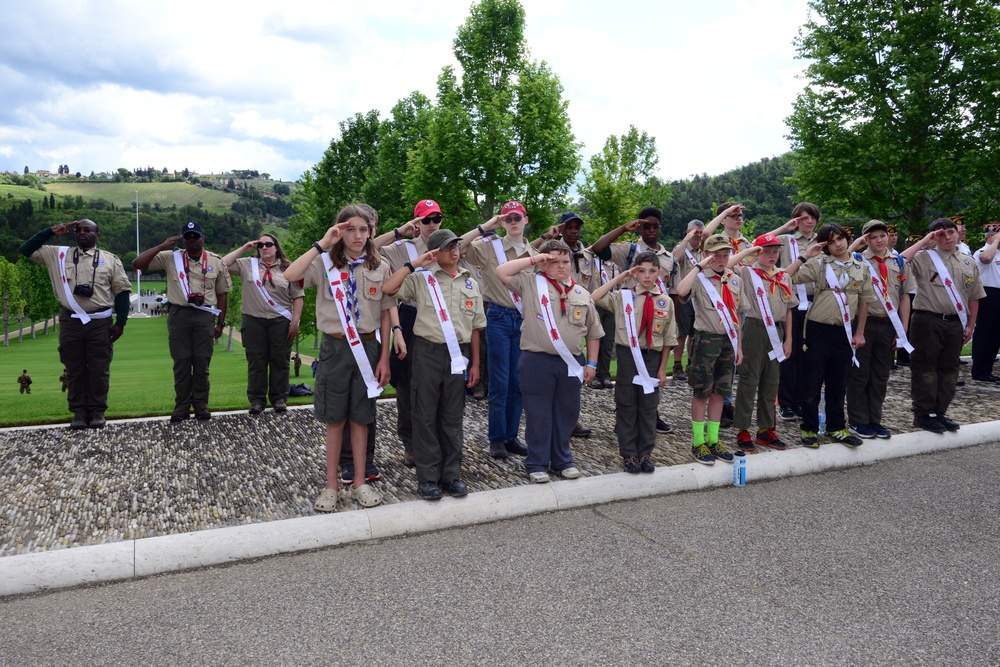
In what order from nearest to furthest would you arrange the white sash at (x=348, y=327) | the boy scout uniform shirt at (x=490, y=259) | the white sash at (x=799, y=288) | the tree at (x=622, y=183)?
1. the white sash at (x=348, y=327)
2. the boy scout uniform shirt at (x=490, y=259)
3. the white sash at (x=799, y=288)
4. the tree at (x=622, y=183)

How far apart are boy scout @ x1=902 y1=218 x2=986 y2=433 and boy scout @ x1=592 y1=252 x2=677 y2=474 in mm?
3479

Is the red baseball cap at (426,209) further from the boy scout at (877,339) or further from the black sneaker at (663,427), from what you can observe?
the boy scout at (877,339)

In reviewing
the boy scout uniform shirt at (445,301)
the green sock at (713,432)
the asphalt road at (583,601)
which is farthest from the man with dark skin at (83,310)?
the green sock at (713,432)

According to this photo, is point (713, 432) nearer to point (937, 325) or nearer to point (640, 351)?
point (640, 351)

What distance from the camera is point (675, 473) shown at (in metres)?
5.97

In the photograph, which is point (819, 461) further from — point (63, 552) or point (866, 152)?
point (866, 152)

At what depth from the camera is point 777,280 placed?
6816 millimetres

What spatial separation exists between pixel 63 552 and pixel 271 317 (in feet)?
14.4

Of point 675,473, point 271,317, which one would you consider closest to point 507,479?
point 675,473

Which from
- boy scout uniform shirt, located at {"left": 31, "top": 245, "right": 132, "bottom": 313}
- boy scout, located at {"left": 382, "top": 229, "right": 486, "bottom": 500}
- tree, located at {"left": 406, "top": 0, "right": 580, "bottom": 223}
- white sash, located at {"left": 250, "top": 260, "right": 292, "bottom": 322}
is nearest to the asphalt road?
boy scout, located at {"left": 382, "top": 229, "right": 486, "bottom": 500}

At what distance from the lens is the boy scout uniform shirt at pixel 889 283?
7258 mm

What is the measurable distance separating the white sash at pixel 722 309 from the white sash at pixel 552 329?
5.11 feet

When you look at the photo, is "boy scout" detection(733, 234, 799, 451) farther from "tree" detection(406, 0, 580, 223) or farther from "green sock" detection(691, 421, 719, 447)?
"tree" detection(406, 0, 580, 223)

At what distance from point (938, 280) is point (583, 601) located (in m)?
6.30
